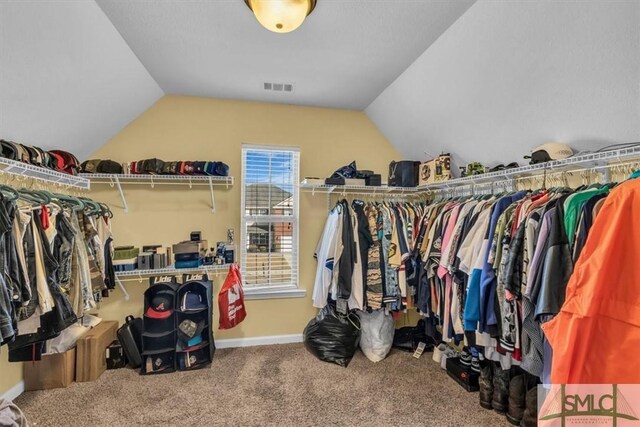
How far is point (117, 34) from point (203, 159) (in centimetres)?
133

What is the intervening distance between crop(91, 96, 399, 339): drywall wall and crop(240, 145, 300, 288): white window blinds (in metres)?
0.09

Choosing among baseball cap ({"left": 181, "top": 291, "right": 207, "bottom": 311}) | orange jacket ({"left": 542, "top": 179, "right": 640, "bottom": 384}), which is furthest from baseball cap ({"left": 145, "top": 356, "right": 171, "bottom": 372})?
orange jacket ({"left": 542, "top": 179, "right": 640, "bottom": 384})

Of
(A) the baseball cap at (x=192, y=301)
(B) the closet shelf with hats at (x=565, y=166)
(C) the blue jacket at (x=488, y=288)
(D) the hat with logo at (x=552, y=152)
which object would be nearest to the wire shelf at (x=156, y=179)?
(A) the baseball cap at (x=192, y=301)

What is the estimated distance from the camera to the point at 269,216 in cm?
340

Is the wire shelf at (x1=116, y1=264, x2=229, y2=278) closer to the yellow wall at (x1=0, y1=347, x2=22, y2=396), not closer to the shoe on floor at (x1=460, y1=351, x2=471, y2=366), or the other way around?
the yellow wall at (x1=0, y1=347, x2=22, y2=396)

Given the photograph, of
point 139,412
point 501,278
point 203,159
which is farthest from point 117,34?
point 501,278

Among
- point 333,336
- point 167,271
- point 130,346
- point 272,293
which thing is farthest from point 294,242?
point 130,346

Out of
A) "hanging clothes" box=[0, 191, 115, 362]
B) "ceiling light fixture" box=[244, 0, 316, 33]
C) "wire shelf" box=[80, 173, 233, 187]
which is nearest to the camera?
"ceiling light fixture" box=[244, 0, 316, 33]

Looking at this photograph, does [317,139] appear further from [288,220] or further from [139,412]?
[139,412]

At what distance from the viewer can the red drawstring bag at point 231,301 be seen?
2854 mm

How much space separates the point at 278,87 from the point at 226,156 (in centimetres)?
89

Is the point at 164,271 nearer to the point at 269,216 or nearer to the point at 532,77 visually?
the point at 269,216

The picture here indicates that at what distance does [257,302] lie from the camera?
332 cm

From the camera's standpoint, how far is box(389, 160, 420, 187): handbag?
126 inches
